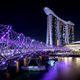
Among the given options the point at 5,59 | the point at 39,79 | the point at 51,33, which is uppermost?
the point at 51,33

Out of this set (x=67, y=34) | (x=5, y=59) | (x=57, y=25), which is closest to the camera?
(x=5, y=59)

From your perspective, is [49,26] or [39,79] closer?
[39,79]

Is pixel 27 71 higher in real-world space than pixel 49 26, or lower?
lower

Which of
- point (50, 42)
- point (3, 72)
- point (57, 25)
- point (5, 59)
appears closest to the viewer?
point (5, 59)

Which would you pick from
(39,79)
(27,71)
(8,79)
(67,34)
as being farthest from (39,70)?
(67,34)

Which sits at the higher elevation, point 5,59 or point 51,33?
point 51,33

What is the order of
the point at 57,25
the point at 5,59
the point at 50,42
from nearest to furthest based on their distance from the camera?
the point at 5,59, the point at 50,42, the point at 57,25

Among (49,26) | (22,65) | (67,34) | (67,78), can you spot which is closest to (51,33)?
(49,26)

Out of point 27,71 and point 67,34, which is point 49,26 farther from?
point 27,71

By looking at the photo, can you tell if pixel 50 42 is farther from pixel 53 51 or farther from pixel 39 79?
pixel 39 79
